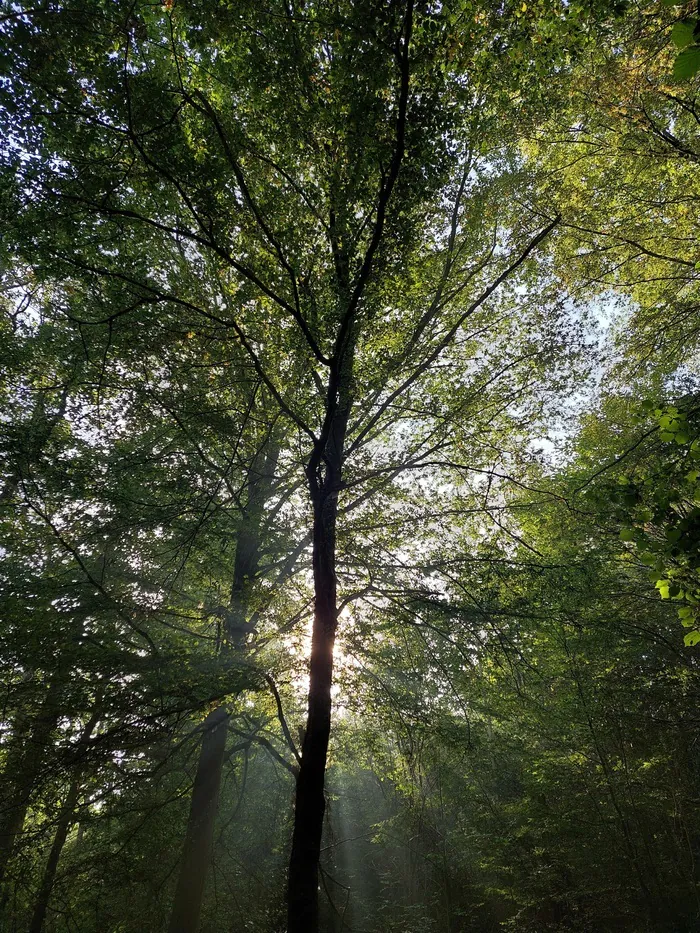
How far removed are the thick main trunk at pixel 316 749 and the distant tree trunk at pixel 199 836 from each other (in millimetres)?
2746

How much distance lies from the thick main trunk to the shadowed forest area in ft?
0.09

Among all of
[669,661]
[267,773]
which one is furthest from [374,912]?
[669,661]

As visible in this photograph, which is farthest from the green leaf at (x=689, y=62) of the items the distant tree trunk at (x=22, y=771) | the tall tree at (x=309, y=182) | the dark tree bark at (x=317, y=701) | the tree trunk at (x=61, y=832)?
the tree trunk at (x=61, y=832)

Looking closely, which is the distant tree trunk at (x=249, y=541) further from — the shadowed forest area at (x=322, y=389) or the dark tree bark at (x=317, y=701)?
the dark tree bark at (x=317, y=701)

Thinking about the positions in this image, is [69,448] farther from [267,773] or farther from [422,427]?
[267,773]

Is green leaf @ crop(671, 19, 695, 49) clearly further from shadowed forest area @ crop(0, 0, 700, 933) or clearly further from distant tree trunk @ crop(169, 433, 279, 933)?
distant tree trunk @ crop(169, 433, 279, 933)

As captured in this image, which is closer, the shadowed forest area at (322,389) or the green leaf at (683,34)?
the green leaf at (683,34)

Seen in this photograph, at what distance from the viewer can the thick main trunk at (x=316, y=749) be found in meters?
3.56

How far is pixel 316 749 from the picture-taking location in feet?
13.5

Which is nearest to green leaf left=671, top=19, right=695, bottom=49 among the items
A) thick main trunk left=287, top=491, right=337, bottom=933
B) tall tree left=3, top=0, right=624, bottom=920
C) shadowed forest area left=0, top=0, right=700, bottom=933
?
shadowed forest area left=0, top=0, right=700, bottom=933

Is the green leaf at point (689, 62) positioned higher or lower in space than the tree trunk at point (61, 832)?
higher

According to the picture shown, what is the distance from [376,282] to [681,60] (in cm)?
324

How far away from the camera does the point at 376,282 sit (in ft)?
13.8

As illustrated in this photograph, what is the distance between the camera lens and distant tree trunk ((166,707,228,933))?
674cm
